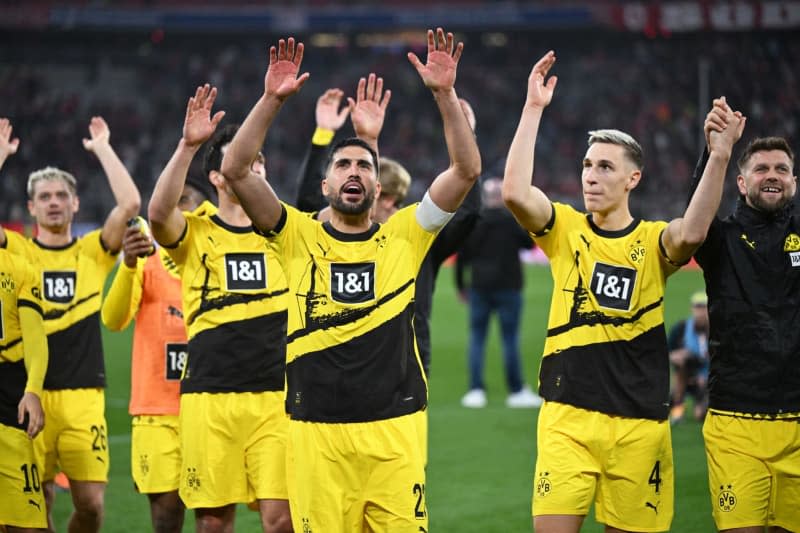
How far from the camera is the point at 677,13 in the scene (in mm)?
38000

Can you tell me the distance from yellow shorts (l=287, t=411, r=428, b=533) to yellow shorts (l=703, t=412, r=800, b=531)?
156 cm

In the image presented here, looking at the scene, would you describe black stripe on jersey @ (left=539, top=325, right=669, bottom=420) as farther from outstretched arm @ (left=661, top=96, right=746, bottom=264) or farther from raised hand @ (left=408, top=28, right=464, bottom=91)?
raised hand @ (left=408, top=28, right=464, bottom=91)

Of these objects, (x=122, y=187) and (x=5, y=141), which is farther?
(x=122, y=187)

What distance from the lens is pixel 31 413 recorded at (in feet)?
20.4

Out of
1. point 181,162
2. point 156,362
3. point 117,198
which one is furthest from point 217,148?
point 156,362

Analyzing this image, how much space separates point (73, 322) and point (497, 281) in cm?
718

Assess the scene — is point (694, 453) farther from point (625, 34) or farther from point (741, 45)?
point (625, 34)

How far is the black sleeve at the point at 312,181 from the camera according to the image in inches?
289

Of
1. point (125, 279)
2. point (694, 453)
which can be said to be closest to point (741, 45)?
point (694, 453)

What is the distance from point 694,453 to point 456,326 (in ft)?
34.9

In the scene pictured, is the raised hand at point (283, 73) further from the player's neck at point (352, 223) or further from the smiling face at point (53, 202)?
the smiling face at point (53, 202)

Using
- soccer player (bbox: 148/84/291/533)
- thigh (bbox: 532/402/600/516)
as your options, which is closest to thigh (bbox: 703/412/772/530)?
thigh (bbox: 532/402/600/516)

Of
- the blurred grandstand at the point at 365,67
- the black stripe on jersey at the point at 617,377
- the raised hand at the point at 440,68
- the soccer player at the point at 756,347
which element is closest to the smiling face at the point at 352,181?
A: the raised hand at the point at 440,68

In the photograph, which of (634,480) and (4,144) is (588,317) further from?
(4,144)
